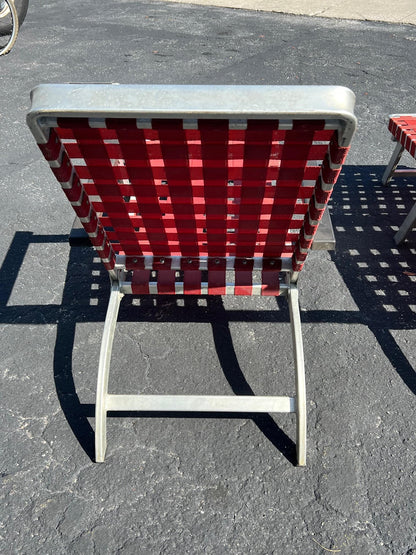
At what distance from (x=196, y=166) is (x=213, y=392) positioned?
1249 millimetres

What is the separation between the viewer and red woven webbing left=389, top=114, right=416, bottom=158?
2.93m

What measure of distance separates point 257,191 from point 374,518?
1416mm

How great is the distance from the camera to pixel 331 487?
1956mm

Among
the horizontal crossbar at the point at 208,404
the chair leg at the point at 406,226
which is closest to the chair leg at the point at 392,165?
the chair leg at the point at 406,226

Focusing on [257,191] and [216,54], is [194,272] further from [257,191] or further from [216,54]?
[216,54]

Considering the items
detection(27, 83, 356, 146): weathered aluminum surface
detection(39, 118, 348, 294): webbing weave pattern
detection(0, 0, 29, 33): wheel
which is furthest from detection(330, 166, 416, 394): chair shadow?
Answer: detection(0, 0, 29, 33): wheel

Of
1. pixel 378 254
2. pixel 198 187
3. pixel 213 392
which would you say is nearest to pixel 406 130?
pixel 378 254

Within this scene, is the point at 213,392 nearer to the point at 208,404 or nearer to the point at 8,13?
the point at 208,404

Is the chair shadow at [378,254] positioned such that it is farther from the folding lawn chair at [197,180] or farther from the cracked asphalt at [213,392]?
the folding lawn chair at [197,180]

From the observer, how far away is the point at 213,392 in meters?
2.33

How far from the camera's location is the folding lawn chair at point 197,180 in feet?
4.14

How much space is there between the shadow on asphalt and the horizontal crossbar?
0.22 m

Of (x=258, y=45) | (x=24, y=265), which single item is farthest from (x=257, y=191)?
(x=258, y=45)

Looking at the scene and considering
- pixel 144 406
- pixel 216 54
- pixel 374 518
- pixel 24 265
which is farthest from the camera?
pixel 216 54
